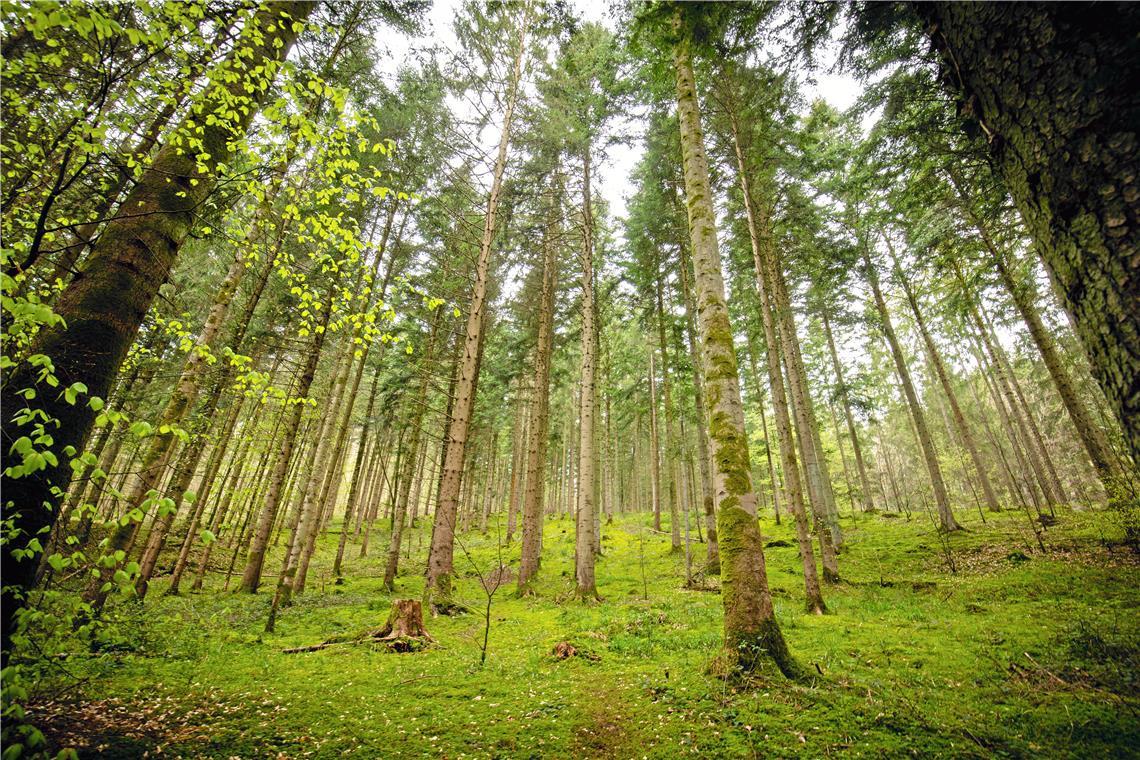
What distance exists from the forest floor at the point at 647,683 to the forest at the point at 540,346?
6 cm

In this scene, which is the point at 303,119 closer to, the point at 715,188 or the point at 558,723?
the point at 558,723

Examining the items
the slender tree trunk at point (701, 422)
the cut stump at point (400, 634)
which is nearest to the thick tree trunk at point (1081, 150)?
the cut stump at point (400, 634)

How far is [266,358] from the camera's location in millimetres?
21266

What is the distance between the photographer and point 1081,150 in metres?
1.52

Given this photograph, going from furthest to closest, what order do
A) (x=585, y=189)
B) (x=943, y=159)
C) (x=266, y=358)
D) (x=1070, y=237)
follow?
(x=266, y=358)
(x=585, y=189)
(x=943, y=159)
(x=1070, y=237)

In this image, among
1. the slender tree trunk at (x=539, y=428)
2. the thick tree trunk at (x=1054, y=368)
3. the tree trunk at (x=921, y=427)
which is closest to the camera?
the thick tree trunk at (x=1054, y=368)

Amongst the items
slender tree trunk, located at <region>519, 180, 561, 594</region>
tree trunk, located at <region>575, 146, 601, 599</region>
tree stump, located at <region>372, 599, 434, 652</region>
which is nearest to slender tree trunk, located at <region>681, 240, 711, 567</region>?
tree trunk, located at <region>575, 146, 601, 599</region>

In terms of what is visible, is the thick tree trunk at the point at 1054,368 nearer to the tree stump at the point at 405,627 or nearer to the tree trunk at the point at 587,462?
the tree trunk at the point at 587,462

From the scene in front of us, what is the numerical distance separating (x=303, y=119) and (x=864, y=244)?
19119 millimetres

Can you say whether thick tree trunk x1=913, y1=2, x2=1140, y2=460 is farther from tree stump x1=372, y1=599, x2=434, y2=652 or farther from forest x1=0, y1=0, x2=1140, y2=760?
tree stump x1=372, y1=599, x2=434, y2=652

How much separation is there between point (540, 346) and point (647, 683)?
1179 centimetres

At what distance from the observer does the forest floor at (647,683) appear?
154 inches

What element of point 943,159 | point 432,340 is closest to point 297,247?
point 432,340

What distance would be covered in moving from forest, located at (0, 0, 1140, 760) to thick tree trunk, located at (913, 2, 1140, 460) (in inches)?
0.4
